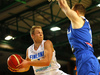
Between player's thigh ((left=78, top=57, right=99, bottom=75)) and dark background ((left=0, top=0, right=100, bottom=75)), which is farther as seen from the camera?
dark background ((left=0, top=0, right=100, bottom=75))

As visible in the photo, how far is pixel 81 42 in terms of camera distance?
321 centimetres

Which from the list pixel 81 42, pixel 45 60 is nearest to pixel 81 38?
pixel 81 42

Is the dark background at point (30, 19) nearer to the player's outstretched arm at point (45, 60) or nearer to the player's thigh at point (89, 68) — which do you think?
the player's outstretched arm at point (45, 60)

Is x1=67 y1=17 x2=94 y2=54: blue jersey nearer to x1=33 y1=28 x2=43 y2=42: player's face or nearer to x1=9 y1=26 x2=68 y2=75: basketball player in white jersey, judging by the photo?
x1=9 y1=26 x2=68 y2=75: basketball player in white jersey

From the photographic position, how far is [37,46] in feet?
14.3

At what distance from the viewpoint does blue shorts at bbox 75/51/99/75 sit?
2.99 m

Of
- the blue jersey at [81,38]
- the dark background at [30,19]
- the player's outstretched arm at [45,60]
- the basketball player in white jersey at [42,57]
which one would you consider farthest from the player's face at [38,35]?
the dark background at [30,19]

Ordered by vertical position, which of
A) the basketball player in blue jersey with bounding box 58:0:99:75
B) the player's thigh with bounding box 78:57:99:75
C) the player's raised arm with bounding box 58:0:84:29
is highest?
the player's raised arm with bounding box 58:0:84:29

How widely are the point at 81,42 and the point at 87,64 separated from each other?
0.37 meters

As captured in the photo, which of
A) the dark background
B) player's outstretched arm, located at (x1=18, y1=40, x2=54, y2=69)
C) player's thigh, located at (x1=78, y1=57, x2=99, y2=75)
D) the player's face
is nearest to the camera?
player's thigh, located at (x1=78, y1=57, x2=99, y2=75)

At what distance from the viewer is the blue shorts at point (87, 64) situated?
118 inches

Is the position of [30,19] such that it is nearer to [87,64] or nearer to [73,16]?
[73,16]

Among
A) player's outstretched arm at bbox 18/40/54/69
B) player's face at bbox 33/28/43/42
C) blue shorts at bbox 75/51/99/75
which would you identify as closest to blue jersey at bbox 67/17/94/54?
blue shorts at bbox 75/51/99/75

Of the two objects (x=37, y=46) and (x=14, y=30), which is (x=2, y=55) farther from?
(x=37, y=46)
